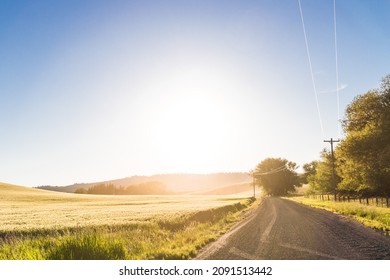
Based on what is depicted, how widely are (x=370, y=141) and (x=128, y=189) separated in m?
141

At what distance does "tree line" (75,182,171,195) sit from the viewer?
16325cm

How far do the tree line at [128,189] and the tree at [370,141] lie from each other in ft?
436

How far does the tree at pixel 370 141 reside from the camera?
3703 centimetres

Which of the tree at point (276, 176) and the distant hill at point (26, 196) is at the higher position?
the tree at point (276, 176)

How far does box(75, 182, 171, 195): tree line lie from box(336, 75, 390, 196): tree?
133m

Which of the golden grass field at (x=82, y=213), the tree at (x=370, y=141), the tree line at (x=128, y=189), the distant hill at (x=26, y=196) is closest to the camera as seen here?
the golden grass field at (x=82, y=213)

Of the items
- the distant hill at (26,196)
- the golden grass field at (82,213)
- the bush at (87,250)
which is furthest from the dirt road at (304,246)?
the distant hill at (26,196)

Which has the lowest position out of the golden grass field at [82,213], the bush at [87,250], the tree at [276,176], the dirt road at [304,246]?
the golden grass field at [82,213]

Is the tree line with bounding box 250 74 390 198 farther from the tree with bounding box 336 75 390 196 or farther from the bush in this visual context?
the bush

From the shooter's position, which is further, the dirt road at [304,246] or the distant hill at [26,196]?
the distant hill at [26,196]

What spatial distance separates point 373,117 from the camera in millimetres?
41219

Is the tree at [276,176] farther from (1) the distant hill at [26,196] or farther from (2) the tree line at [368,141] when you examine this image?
(2) the tree line at [368,141]

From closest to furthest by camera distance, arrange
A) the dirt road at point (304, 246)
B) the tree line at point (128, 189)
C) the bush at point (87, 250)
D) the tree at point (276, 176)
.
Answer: the bush at point (87, 250) → the dirt road at point (304, 246) → the tree at point (276, 176) → the tree line at point (128, 189)
